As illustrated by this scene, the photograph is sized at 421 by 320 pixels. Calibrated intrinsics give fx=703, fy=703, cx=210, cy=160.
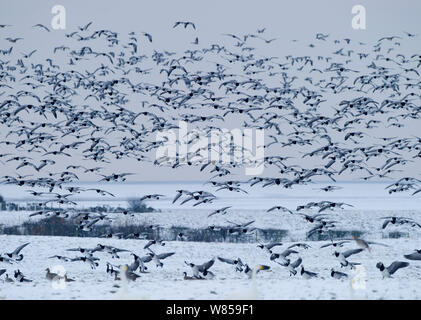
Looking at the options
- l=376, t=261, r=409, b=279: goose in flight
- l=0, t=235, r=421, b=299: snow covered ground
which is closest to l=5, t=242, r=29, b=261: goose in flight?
l=0, t=235, r=421, b=299: snow covered ground

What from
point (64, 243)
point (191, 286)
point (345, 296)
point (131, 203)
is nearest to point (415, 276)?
point (345, 296)

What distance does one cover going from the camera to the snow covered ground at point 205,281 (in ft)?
35.8

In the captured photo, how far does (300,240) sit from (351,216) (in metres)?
7.39

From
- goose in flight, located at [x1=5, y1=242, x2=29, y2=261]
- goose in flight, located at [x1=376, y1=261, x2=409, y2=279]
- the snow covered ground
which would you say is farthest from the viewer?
goose in flight, located at [x1=5, y1=242, x2=29, y2=261]

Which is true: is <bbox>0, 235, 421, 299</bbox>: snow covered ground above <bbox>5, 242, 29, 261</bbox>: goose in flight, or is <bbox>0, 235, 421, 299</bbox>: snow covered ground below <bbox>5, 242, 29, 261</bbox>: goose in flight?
below

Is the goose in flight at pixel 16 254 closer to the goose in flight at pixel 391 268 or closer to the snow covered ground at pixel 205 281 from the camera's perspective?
the snow covered ground at pixel 205 281

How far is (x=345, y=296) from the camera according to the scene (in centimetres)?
1066

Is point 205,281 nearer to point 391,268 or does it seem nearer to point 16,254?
point 391,268

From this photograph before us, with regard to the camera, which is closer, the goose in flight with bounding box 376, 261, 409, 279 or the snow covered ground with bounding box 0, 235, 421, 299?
the snow covered ground with bounding box 0, 235, 421, 299

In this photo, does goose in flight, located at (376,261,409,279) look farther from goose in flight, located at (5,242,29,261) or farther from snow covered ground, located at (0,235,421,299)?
goose in flight, located at (5,242,29,261)

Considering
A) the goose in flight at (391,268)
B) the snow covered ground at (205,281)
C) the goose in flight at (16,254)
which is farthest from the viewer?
the goose in flight at (16,254)

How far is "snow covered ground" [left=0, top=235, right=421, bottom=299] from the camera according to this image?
10.9 meters

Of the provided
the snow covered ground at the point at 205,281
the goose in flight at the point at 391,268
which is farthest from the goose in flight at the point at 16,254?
the goose in flight at the point at 391,268

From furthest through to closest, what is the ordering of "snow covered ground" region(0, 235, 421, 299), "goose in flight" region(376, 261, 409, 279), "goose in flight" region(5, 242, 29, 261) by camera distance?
1. "goose in flight" region(5, 242, 29, 261)
2. "goose in flight" region(376, 261, 409, 279)
3. "snow covered ground" region(0, 235, 421, 299)
